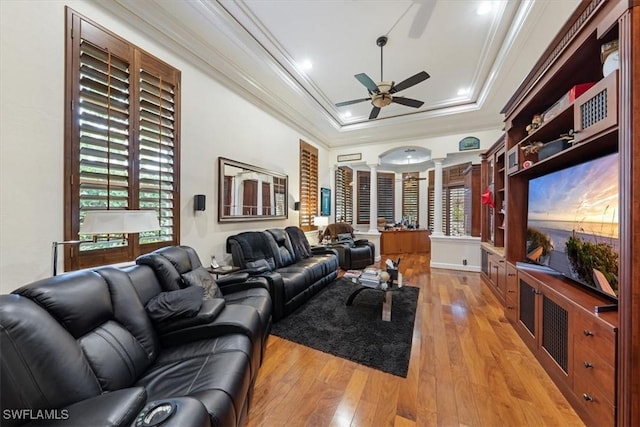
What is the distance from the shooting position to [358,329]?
9.05 ft

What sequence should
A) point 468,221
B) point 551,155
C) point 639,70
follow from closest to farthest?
point 639,70 → point 551,155 → point 468,221

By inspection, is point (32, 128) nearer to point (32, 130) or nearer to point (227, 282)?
point (32, 130)

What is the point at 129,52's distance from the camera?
2404 millimetres

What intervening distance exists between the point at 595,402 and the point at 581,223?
1139mm

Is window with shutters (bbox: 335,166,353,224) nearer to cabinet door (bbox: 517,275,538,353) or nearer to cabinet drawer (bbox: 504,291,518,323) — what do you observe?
cabinet drawer (bbox: 504,291,518,323)

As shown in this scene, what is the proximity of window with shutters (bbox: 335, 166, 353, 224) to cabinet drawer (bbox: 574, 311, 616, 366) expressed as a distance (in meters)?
6.10

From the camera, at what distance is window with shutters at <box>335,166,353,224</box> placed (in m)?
7.71

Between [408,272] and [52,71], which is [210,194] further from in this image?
[408,272]

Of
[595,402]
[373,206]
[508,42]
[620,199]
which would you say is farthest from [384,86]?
[373,206]

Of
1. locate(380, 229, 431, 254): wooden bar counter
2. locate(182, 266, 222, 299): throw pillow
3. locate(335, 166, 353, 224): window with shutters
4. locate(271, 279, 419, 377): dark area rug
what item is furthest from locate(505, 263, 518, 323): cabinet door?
locate(335, 166, 353, 224): window with shutters

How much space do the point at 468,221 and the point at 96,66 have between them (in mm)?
6552

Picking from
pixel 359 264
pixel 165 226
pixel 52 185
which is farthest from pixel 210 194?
pixel 359 264

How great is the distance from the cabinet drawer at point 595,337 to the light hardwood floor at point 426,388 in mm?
518

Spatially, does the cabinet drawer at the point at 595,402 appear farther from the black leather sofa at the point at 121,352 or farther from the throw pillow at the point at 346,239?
the throw pillow at the point at 346,239
